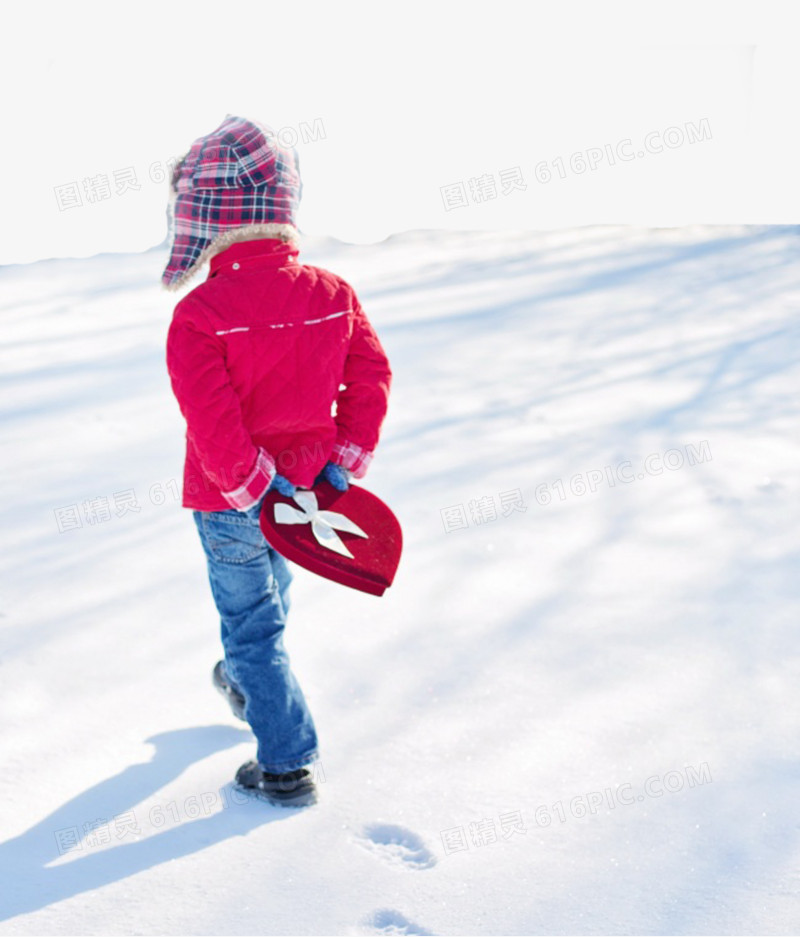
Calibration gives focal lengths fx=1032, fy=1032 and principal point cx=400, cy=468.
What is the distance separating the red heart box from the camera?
75.6 inches

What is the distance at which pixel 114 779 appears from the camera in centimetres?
208

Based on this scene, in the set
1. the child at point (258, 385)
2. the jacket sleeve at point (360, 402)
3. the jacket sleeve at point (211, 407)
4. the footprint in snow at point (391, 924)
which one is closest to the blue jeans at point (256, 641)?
the child at point (258, 385)

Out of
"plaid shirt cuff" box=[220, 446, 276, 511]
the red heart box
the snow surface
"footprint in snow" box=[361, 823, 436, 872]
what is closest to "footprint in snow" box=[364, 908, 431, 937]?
the snow surface

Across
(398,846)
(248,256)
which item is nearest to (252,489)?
(248,256)

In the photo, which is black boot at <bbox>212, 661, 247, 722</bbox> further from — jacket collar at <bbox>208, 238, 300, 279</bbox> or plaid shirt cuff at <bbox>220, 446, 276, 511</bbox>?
jacket collar at <bbox>208, 238, 300, 279</bbox>

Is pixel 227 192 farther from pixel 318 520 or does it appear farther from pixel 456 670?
pixel 456 670

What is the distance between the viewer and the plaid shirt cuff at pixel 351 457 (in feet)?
6.87

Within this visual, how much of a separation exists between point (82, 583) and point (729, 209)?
20.7 ft

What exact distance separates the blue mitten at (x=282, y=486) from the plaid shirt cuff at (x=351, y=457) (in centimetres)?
15

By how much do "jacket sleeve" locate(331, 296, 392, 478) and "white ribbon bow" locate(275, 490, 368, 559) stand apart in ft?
0.40

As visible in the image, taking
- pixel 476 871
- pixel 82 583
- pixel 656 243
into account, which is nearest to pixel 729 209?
pixel 656 243

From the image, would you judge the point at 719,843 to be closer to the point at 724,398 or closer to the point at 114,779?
the point at 114,779

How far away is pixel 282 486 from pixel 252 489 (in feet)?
0.24

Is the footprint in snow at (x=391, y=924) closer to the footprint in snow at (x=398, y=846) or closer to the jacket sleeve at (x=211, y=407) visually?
the footprint in snow at (x=398, y=846)
